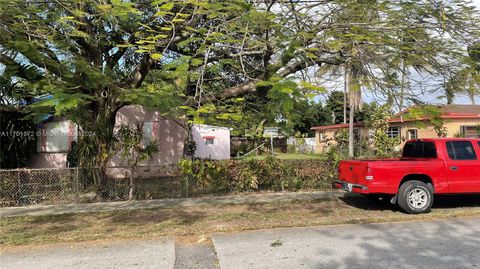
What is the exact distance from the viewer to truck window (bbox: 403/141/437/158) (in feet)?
33.1

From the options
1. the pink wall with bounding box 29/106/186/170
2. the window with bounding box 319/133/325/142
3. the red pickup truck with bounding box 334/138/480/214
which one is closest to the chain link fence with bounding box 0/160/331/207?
the red pickup truck with bounding box 334/138/480/214

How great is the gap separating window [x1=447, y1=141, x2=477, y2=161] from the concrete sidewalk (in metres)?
3.41

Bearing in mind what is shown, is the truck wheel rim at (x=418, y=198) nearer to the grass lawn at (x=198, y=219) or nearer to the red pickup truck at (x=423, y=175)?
the red pickup truck at (x=423, y=175)

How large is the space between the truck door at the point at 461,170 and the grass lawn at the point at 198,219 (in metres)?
0.54

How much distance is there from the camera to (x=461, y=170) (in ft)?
32.1

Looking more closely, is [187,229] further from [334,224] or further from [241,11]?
[241,11]

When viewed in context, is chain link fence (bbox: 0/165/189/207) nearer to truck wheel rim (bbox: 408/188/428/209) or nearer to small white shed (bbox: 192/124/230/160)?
truck wheel rim (bbox: 408/188/428/209)

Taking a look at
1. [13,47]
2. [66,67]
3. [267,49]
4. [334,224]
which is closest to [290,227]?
[334,224]

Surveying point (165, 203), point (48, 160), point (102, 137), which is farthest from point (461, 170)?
point (48, 160)

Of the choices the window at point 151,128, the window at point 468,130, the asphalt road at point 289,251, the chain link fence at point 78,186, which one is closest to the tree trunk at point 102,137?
the chain link fence at point 78,186

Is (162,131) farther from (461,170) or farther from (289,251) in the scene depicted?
(289,251)

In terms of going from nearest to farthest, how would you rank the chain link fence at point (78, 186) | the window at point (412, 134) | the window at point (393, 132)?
the chain link fence at point (78, 186)
the window at point (412, 134)
the window at point (393, 132)

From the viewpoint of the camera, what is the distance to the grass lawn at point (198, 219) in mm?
7762

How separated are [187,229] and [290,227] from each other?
2.05 metres
